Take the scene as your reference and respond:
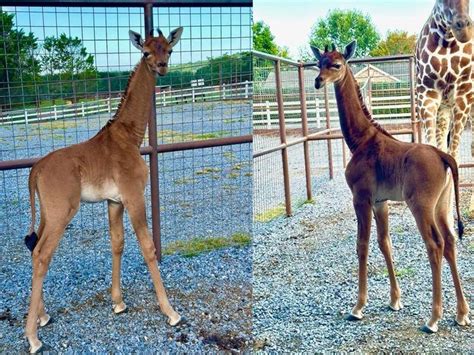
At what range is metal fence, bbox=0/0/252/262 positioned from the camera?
3.06m

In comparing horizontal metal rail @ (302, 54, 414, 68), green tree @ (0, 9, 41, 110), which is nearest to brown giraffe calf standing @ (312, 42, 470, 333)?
horizontal metal rail @ (302, 54, 414, 68)

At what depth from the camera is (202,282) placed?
347 cm

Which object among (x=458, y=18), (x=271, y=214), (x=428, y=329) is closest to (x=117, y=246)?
(x=271, y=214)

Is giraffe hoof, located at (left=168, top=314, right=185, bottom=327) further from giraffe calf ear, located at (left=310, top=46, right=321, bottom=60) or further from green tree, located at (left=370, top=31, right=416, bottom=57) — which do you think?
green tree, located at (left=370, top=31, right=416, bottom=57)

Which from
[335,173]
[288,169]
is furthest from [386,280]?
[288,169]

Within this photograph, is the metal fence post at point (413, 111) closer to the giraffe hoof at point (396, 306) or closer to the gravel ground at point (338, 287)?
the gravel ground at point (338, 287)

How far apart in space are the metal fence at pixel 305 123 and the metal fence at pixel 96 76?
182 millimetres

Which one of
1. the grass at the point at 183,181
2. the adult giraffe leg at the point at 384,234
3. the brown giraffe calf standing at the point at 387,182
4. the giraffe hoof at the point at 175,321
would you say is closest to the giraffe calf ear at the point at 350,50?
the brown giraffe calf standing at the point at 387,182

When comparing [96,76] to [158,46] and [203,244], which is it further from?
[203,244]

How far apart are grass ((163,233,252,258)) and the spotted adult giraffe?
167cm

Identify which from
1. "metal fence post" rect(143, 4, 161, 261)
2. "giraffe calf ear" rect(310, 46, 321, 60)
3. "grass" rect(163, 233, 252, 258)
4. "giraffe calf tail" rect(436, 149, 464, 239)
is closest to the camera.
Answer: "giraffe calf tail" rect(436, 149, 464, 239)

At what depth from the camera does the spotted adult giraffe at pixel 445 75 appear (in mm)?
2600

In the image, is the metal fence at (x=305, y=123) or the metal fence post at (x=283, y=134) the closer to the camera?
the metal fence at (x=305, y=123)

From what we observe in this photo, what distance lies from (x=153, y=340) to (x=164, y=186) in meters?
1.49
